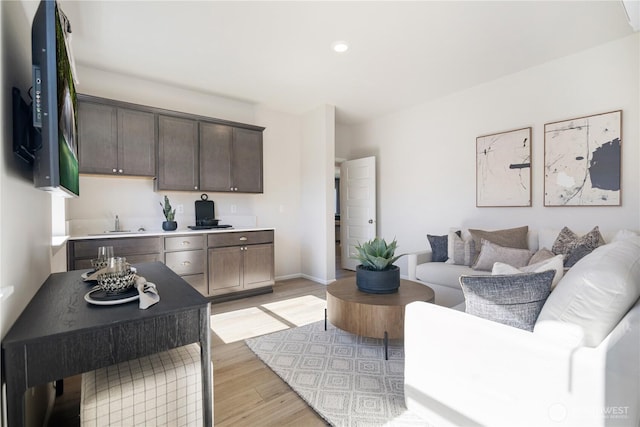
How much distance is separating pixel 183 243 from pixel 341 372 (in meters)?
2.28

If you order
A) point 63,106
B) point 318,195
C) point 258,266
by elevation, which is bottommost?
point 258,266

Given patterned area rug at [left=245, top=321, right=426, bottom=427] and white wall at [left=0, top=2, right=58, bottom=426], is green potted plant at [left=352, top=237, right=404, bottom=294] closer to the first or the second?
patterned area rug at [left=245, top=321, right=426, bottom=427]

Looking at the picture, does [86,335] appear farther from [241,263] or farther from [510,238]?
[510,238]

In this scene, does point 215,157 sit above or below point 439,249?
above

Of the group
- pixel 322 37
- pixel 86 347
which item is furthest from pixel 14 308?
pixel 322 37

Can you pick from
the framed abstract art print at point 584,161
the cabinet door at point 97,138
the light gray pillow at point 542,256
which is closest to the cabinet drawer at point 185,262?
the cabinet door at point 97,138

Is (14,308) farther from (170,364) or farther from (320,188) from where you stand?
(320,188)

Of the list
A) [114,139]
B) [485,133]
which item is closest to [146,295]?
[114,139]

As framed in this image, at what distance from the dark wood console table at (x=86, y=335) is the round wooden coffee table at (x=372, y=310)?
125cm

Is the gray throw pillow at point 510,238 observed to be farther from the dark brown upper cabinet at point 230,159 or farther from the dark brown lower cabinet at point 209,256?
the dark brown upper cabinet at point 230,159

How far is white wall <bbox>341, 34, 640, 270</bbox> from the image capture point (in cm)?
273

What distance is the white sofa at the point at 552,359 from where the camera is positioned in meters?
0.94

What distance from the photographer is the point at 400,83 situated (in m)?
3.66

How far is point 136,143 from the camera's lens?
323cm
